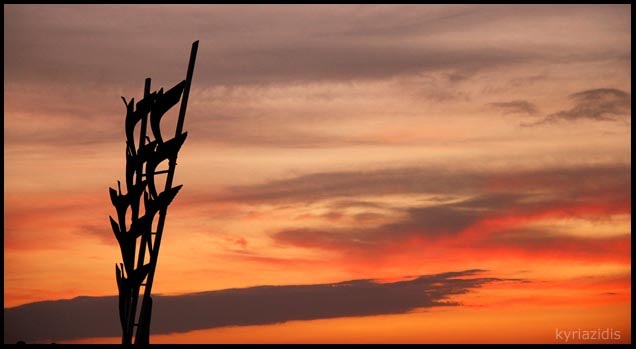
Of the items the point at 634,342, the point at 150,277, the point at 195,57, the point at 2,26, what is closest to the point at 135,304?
the point at 150,277

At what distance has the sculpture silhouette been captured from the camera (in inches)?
526

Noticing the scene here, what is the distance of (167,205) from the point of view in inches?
523

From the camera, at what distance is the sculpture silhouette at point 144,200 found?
13.4 metres

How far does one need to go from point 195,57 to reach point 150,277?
339 centimetres

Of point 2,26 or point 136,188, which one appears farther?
point 2,26

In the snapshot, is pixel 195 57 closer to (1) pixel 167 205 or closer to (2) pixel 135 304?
(1) pixel 167 205

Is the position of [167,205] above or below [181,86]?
below

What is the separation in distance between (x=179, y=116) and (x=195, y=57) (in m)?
0.93

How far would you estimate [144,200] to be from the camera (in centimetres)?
1338
